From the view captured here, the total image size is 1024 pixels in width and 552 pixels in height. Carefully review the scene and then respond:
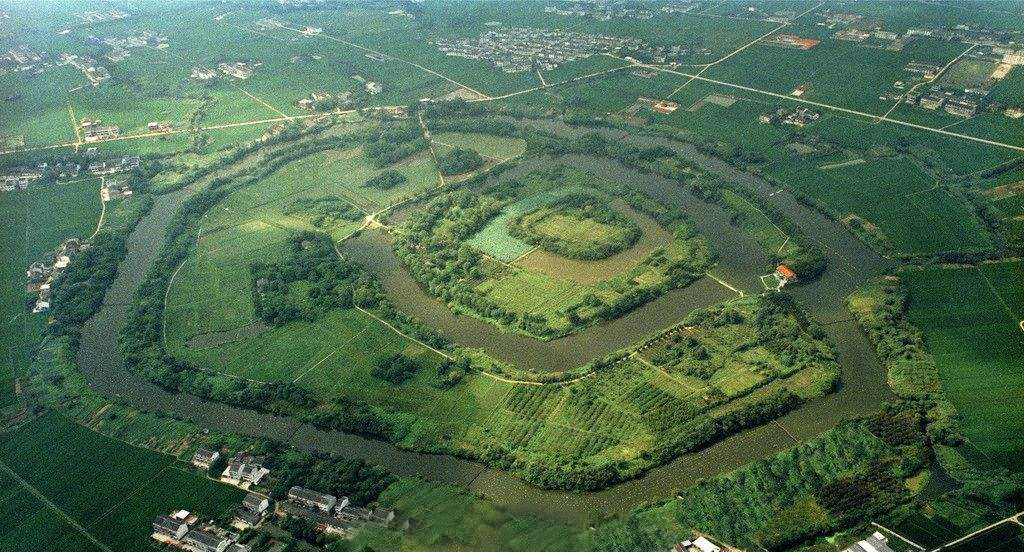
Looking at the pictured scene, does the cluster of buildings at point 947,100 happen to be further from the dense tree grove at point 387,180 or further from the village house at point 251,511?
the village house at point 251,511

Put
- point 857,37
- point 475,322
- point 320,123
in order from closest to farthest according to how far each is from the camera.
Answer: point 475,322, point 320,123, point 857,37

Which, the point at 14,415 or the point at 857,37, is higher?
the point at 857,37

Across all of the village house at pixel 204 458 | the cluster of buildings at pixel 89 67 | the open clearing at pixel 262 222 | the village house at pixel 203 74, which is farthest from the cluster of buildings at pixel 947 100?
the cluster of buildings at pixel 89 67

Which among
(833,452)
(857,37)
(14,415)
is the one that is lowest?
(14,415)

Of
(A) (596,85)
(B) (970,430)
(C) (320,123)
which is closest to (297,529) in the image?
(B) (970,430)

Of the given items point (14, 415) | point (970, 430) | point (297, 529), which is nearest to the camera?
point (297, 529)

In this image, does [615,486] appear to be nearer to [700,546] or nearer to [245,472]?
[700,546]

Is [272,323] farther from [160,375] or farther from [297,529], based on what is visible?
[297,529]
